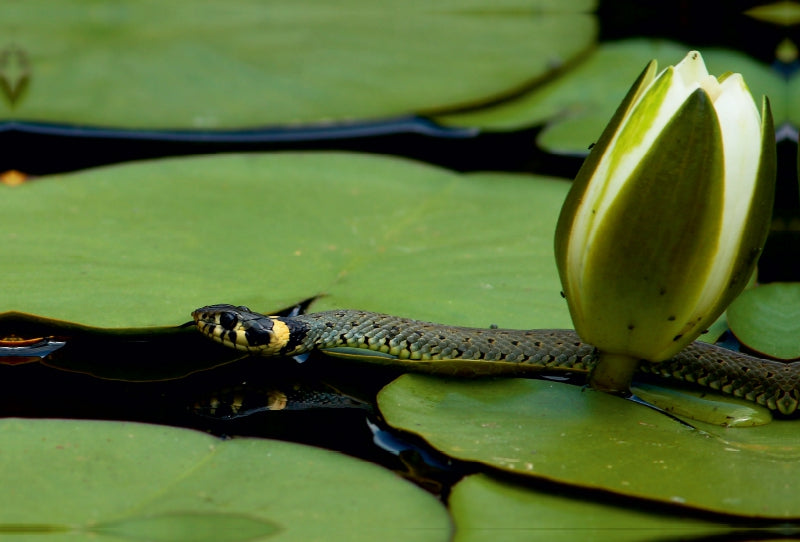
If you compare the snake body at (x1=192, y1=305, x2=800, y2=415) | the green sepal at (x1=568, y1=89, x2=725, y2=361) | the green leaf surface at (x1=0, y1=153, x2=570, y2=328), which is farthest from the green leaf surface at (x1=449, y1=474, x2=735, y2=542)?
the green leaf surface at (x1=0, y1=153, x2=570, y2=328)

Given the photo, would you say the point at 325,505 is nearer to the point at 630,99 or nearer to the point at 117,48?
the point at 630,99

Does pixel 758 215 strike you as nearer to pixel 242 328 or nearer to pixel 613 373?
pixel 613 373

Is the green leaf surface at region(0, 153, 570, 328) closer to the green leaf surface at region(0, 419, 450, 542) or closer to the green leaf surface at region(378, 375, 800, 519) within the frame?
the green leaf surface at region(378, 375, 800, 519)

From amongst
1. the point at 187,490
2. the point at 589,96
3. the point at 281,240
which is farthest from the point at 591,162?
the point at 589,96

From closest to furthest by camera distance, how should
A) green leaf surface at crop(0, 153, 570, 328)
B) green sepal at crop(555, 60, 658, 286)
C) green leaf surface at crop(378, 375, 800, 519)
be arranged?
green leaf surface at crop(378, 375, 800, 519)
green sepal at crop(555, 60, 658, 286)
green leaf surface at crop(0, 153, 570, 328)

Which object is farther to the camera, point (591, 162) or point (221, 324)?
point (221, 324)

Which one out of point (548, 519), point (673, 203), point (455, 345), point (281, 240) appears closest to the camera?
point (548, 519)
